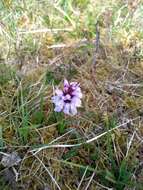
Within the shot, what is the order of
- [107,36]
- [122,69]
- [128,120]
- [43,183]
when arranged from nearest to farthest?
[43,183]
[128,120]
[122,69]
[107,36]

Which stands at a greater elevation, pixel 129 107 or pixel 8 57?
pixel 8 57

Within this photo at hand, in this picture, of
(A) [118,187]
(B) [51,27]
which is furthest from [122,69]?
(A) [118,187]

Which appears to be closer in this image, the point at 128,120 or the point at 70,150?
the point at 70,150

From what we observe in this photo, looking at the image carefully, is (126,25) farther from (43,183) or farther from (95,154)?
(43,183)

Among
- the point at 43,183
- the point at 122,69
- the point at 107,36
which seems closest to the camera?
the point at 43,183

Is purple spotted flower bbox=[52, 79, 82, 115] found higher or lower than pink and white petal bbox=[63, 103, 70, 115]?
higher

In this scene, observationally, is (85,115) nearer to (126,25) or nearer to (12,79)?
(12,79)

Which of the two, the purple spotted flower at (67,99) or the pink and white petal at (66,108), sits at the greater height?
the purple spotted flower at (67,99)

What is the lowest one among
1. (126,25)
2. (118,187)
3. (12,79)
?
(118,187)

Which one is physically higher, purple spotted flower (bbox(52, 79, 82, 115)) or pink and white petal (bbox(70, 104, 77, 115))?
purple spotted flower (bbox(52, 79, 82, 115))

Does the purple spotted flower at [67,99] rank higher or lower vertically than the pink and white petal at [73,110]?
higher
